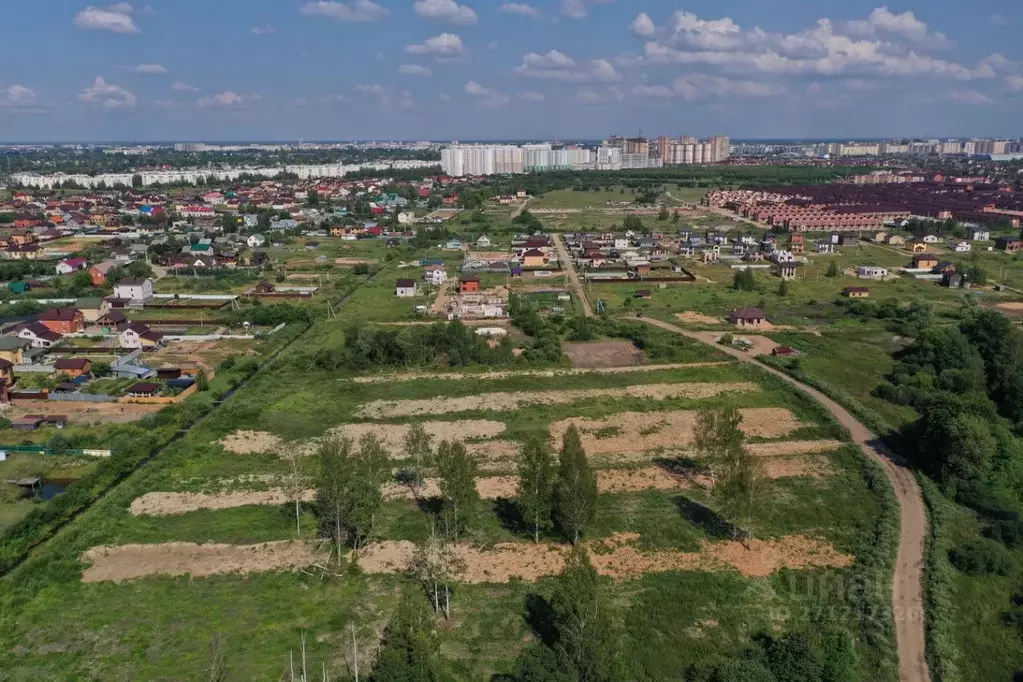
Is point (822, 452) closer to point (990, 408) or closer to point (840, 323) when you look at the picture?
point (990, 408)

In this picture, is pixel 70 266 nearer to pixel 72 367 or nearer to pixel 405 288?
pixel 405 288

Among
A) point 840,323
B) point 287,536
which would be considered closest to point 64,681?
point 287,536

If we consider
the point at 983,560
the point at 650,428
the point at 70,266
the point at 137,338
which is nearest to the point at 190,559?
the point at 650,428

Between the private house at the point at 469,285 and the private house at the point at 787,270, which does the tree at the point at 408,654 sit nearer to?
the private house at the point at 469,285

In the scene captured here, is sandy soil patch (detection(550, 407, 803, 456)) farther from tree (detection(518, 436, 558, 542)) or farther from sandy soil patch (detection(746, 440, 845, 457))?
tree (detection(518, 436, 558, 542))

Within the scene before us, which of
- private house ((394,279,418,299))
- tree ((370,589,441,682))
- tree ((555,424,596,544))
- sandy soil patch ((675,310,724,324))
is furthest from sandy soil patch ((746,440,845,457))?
private house ((394,279,418,299))
